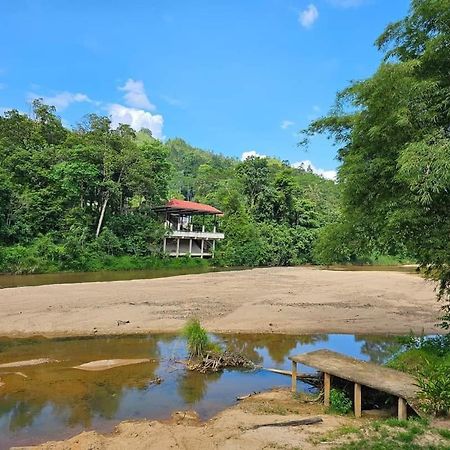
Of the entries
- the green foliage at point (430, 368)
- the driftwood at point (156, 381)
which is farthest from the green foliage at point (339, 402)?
the driftwood at point (156, 381)

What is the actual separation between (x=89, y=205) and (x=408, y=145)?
42032mm

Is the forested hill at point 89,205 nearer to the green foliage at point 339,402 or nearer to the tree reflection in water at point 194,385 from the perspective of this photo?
the tree reflection in water at point 194,385

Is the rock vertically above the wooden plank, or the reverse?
the wooden plank

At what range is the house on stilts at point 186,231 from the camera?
48.7 metres

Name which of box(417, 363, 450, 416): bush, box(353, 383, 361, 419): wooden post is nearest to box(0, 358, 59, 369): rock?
box(353, 383, 361, 419): wooden post

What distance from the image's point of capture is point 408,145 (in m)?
8.10

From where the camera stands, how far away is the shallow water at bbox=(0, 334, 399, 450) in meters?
8.55

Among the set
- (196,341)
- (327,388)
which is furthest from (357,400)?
(196,341)

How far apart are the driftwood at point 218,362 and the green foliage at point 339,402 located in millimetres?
3901

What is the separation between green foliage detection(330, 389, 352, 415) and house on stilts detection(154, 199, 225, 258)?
3965 centimetres

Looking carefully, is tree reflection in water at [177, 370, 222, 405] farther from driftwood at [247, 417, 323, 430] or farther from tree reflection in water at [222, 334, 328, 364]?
driftwood at [247, 417, 323, 430]

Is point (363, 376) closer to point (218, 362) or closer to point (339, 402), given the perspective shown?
point (339, 402)

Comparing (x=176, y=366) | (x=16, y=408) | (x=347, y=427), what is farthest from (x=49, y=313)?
(x=347, y=427)

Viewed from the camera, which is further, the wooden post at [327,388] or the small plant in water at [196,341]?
the small plant in water at [196,341]
